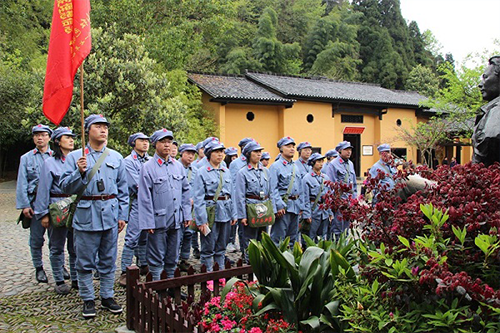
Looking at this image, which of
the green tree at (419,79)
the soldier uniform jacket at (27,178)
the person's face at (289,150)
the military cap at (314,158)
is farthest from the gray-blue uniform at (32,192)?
the green tree at (419,79)

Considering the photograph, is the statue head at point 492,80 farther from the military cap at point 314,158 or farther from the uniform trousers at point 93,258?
the military cap at point 314,158

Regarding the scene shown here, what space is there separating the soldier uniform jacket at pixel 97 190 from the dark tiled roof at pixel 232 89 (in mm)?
15146

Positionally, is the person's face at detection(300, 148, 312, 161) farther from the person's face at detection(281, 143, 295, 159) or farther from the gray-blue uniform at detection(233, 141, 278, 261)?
the gray-blue uniform at detection(233, 141, 278, 261)

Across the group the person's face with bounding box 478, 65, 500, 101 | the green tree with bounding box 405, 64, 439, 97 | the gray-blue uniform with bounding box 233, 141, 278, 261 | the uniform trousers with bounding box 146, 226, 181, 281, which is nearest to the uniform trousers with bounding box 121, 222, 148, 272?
the uniform trousers with bounding box 146, 226, 181, 281

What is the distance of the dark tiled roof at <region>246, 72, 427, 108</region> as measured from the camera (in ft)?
77.2

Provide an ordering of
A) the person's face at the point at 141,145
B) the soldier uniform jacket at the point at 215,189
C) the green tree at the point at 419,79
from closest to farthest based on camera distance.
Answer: the soldier uniform jacket at the point at 215,189
the person's face at the point at 141,145
the green tree at the point at 419,79

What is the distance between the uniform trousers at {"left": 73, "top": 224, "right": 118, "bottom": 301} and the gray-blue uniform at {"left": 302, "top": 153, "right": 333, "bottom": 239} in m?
3.60

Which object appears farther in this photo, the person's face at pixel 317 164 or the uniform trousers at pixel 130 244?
the person's face at pixel 317 164

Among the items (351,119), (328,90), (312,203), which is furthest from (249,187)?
(351,119)

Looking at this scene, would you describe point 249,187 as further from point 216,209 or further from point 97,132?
point 97,132

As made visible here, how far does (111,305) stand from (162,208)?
1234mm

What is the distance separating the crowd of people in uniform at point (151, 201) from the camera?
481 cm

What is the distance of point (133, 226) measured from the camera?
629cm

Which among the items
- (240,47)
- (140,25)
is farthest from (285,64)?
(140,25)
